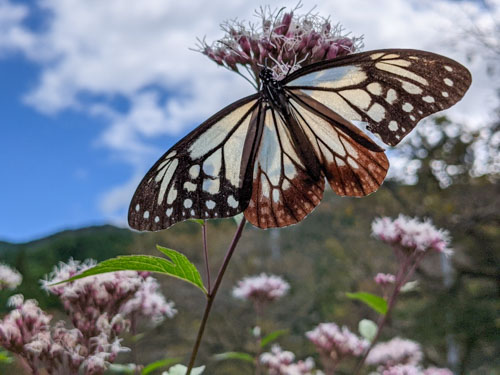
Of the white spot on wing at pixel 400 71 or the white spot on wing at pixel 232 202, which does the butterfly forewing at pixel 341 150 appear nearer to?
the white spot on wing at pixel 400 71

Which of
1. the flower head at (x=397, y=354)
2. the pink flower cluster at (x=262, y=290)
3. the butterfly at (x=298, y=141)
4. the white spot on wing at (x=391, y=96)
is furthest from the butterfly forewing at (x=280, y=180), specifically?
the flower head at (x=397, y=354)

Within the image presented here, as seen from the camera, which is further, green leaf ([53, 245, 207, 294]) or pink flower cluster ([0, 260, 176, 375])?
pink flower cluster ([0, 260, 176, 375])

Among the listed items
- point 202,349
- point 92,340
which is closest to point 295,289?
point 202,349

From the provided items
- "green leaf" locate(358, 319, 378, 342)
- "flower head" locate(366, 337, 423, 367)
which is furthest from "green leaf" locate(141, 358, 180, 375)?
"flower head" locate(366, 337, 423, 367)

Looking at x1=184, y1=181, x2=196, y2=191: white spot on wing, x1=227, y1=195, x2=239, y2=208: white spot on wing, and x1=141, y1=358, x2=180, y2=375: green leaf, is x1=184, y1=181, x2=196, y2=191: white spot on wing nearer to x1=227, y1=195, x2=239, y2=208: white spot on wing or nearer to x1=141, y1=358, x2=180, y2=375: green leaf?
x1=227, y1=195, x2=239, y2=208: white spot on wing

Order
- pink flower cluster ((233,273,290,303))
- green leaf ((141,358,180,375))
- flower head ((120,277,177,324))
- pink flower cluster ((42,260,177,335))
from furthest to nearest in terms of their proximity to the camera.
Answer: pink flower cluster ((233,273,290,303)), flower head ((120,277,177,324)), green leaf ((141,358,180,375)), pink flower cluster ((42,260,177,335))

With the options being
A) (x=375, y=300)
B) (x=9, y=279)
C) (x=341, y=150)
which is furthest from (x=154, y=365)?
(x=9, y=279)
